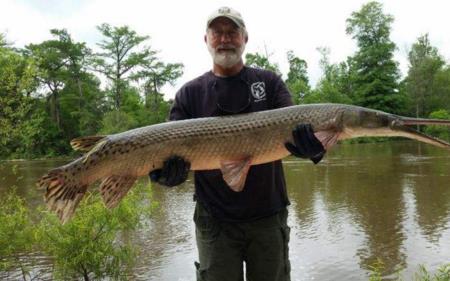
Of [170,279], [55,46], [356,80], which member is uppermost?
[55,46]

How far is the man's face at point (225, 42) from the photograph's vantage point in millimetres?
3652

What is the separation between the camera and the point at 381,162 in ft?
82.5

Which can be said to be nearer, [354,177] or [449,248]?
[449,248]

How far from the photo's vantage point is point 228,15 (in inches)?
145

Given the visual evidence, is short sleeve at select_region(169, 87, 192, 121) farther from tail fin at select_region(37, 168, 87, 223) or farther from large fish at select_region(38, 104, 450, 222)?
tail fin at select_region(37, 168, 87, 223)

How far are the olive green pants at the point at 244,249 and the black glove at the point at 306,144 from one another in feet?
1.80

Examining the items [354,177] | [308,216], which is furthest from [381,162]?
[308,216]

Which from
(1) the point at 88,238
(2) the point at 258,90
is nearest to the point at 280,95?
(2) the point at 258,90

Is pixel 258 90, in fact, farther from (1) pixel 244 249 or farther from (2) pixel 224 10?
(1) pixel 244 249

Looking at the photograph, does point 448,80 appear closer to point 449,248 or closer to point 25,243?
point 449,248

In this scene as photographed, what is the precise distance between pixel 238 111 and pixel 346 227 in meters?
9.08

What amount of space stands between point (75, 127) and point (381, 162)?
139 ft

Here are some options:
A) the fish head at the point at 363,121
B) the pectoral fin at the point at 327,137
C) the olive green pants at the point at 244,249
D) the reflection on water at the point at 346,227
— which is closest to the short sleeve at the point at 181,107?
the olive green pants at the point at 244,249

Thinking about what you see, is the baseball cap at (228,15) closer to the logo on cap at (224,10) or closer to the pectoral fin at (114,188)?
the logo on cap at (224,10)
